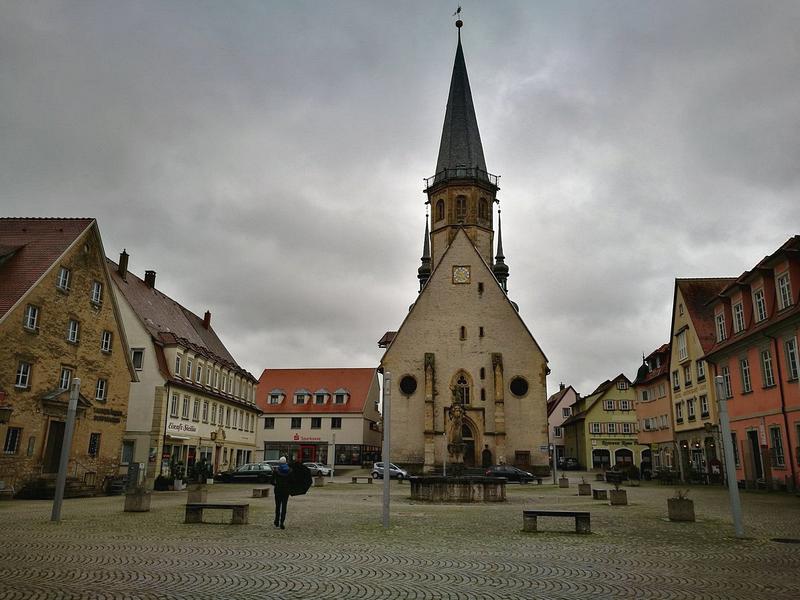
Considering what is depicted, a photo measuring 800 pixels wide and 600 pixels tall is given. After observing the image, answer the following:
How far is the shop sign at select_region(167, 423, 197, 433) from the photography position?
120 feet

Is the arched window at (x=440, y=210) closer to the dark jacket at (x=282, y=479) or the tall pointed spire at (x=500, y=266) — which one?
the tall pointed spire at (x=500, y=266)

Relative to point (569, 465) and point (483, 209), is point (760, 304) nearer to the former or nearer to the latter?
point (483, 209)

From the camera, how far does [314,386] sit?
67.6m

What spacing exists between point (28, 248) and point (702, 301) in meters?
35.4

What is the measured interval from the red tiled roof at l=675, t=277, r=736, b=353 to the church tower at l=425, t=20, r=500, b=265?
23296 millimetres

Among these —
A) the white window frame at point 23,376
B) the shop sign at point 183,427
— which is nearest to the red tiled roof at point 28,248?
the white window frame at point 23,376

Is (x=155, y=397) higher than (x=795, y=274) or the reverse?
the reverse

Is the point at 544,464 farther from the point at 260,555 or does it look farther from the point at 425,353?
the point at 260,555

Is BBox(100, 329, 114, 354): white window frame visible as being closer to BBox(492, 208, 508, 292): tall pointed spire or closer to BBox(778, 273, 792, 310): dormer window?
BBox(778, 273, 792, 310): dormer window

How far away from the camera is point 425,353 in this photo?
5094cm

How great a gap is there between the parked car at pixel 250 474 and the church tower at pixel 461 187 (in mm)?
29078

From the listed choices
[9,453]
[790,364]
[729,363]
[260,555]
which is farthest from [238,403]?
[260,555]

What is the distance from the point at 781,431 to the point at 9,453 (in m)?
29.6

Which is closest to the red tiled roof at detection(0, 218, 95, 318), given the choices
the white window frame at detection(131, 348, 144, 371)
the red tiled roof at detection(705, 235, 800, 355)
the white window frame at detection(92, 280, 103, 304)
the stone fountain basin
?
the white window frame at detection(92, 280, 103, 304)
